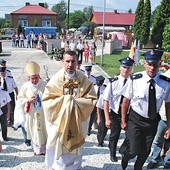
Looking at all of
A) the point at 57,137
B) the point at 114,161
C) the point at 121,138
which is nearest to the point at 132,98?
the point at 57,137

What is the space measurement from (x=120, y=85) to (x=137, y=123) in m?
0.99

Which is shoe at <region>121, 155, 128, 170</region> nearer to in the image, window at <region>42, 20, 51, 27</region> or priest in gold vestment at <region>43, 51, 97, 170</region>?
priest in gold vestment at <region>43, 51, 97, 170</region>

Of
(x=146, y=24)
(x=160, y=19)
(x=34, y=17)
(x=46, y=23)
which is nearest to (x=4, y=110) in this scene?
(x=160, y=19)

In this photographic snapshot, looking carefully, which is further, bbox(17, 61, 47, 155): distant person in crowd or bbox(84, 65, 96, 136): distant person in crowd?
bbox(84, 65, 96, 136): distant person in crowd

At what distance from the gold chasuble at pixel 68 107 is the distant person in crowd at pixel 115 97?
24.0 inches

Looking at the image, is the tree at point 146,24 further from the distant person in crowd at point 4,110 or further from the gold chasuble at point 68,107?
the gold chasuble at point 68,107

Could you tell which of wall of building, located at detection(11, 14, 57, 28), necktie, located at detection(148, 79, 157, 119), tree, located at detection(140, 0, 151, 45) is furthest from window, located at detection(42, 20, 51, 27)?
necktie, located at detection(148, 79, 157, 119)

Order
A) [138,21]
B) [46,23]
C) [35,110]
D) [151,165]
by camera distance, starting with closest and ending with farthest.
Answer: [151,165] → [35,110] → [138,21] → [46,23]

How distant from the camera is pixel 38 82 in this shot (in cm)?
591

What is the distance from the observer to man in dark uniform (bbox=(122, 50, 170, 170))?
451cm

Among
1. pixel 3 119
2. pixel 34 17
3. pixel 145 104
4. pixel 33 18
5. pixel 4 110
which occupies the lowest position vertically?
pixel 3 119

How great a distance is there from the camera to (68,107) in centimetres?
467

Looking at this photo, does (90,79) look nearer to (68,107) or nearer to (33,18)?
(68,107)

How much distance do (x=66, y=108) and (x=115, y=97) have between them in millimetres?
1244
